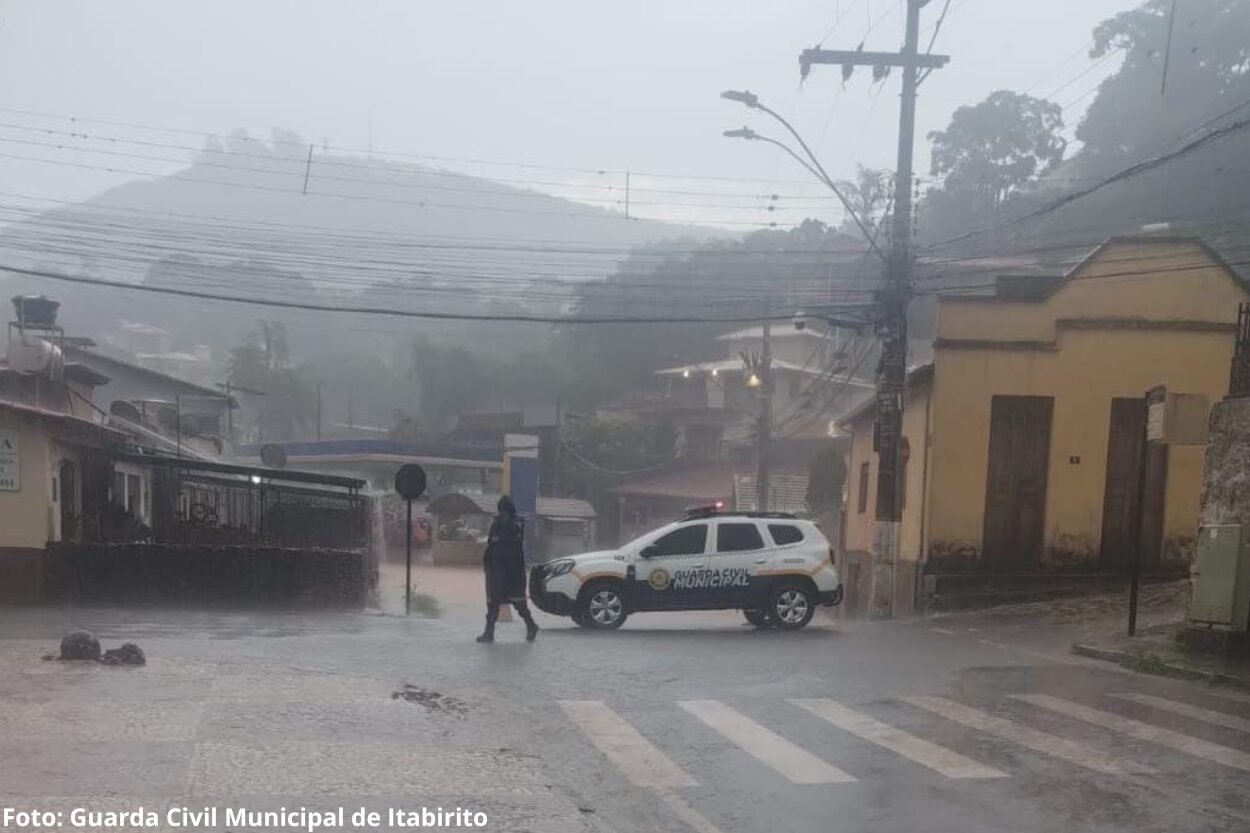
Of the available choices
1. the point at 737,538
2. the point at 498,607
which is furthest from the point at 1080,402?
the point at 498,607

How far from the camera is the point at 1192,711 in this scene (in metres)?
9.85

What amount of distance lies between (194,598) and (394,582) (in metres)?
14.0

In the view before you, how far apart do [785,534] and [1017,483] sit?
16.7 ft

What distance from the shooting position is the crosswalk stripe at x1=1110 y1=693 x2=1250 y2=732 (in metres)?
9.32

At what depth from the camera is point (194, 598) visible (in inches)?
785

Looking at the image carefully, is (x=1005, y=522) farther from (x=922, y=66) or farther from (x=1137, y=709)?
(x=1137, y=709)

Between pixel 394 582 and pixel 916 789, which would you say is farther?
pixel 394 582

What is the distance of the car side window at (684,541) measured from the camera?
695 inches

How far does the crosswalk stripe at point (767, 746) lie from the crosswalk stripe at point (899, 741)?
0.66 m

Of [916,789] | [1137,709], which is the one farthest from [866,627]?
[916,789]

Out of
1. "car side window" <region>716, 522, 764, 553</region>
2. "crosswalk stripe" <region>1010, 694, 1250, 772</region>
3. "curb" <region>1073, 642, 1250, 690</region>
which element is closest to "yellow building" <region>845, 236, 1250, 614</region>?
"car side window" <region>716, 522, 764, 553</region>

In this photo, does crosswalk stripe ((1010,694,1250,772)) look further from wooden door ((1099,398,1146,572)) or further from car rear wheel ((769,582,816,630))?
wooden door ((1099,398,1146,572))

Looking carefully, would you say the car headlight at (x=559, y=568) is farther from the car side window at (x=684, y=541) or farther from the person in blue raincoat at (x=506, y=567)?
A: the person in blue raincoat at (x=506, y=567)

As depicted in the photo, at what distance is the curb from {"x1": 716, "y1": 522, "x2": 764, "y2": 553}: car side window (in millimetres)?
→ 5153
